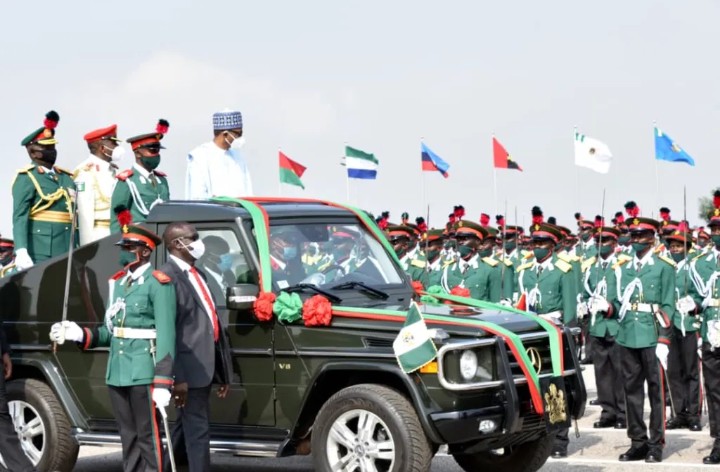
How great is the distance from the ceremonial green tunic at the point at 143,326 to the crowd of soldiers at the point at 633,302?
7.61 ft

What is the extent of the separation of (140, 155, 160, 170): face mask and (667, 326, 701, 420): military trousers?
22.4ft

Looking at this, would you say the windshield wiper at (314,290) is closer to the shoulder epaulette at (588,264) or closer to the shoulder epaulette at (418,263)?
the shoulder epaulette at (588,264)

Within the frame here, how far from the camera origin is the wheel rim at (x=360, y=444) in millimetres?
10180

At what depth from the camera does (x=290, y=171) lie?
22.2 m

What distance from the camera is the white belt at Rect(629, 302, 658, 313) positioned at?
14164 mm

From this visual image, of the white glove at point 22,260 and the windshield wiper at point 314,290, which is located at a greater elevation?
the white glove at point 22,260

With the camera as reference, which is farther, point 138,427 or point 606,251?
point 606,251

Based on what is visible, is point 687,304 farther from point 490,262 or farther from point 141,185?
point 490,262

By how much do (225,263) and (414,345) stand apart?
77.3 inches

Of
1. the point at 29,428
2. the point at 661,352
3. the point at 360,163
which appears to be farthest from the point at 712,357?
the point at 360,163

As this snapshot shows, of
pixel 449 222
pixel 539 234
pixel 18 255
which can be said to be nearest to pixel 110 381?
pixel 18 255

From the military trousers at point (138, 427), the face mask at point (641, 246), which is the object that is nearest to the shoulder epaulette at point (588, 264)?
the face mask at point (641, 246)

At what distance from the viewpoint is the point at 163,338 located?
1030 cm

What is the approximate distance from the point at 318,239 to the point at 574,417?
2.41 meters
